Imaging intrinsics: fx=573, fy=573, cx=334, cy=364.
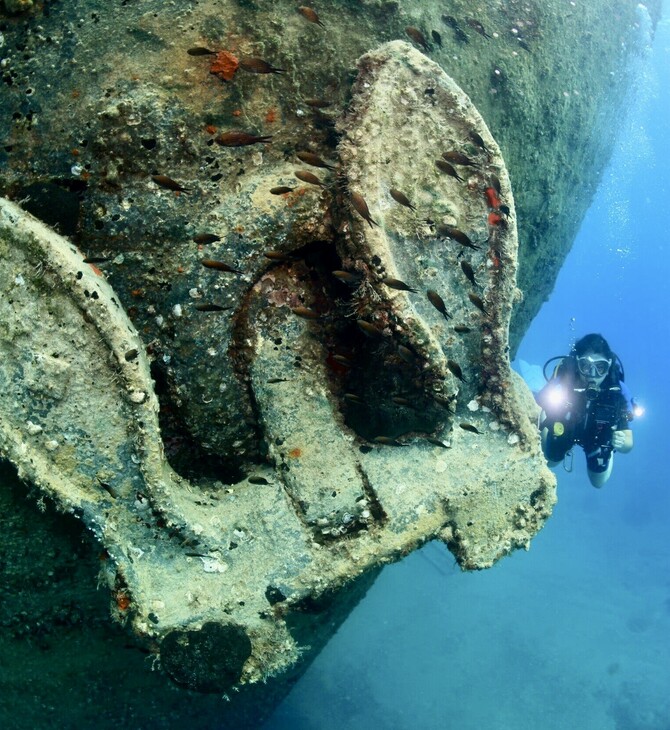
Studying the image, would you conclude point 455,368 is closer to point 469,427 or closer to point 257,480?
point 469,427

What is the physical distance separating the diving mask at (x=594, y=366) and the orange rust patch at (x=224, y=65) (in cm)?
612

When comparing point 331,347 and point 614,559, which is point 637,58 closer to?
point 331,347

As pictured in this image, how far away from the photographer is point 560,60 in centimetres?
679

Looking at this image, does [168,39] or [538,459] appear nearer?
[168,39]

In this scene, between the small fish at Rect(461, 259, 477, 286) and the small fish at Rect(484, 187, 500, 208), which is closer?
the small fish at Rect(461, 259, 477, 286)

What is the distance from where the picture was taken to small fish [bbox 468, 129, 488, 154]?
4039 millimetres

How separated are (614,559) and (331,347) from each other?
3044 cm

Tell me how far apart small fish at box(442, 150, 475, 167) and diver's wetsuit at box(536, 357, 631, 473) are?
193 inches

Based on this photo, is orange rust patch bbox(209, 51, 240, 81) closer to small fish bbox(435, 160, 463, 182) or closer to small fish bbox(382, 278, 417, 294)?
small fish bbox(435, 160, 463, 182)

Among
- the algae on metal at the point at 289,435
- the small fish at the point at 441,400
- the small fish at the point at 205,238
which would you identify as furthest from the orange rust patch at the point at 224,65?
the small fish at the point at 441,400

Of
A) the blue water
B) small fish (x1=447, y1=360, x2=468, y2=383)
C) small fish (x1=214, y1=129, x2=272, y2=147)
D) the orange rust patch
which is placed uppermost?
the orange rust patch

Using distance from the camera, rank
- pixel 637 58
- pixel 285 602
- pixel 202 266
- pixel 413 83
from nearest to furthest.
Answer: pixel 285 602
pixel 202 266
pixel 413 83
pixel 637 58

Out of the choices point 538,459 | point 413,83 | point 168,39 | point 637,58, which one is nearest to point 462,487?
point 538,459

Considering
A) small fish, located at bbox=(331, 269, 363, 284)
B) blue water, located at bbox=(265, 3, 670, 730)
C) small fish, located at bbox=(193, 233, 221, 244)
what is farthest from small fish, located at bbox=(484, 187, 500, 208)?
blue water, located at bbox=(265, 3, 670, 730)
